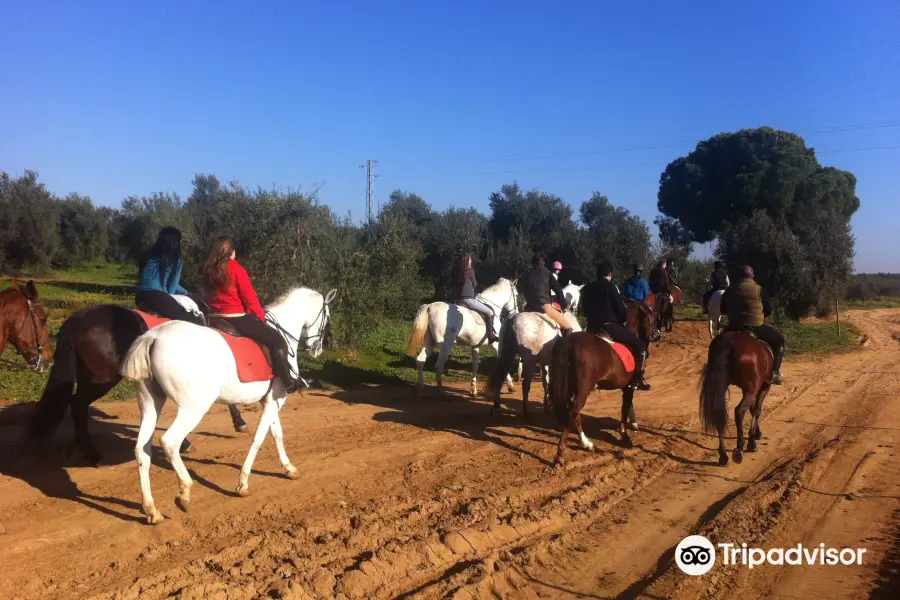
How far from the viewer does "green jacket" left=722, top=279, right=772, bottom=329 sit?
8648 millimetres

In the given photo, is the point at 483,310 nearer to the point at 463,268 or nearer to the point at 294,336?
the point at 463,268

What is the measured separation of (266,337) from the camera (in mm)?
6461

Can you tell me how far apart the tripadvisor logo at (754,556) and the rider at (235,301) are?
4219 millimetres

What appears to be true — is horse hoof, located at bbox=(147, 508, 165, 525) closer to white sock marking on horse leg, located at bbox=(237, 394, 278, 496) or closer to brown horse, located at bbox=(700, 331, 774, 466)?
white sock marking on horse leg, located at bbox=(237, 394, 278, 496)

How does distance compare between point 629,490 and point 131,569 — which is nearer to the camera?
point 131,569

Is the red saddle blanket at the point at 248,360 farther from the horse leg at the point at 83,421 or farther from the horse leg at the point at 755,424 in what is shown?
the horse leg at the point at 755,424

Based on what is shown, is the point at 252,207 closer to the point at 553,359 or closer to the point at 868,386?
the point at 553,359

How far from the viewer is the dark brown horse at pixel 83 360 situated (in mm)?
6762

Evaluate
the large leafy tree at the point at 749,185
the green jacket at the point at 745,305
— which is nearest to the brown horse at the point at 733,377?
the green jacket at the point at 745,305

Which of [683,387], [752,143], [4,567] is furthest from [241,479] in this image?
[752,143]

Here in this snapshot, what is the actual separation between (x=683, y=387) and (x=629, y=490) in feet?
23.1

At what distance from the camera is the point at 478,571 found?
4668 millimetres

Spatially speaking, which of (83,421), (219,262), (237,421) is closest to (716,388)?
(219,262)

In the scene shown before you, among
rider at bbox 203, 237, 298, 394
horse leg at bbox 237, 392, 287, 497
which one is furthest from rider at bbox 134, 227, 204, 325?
horse leg at bbox 237, 392, 287, 497
